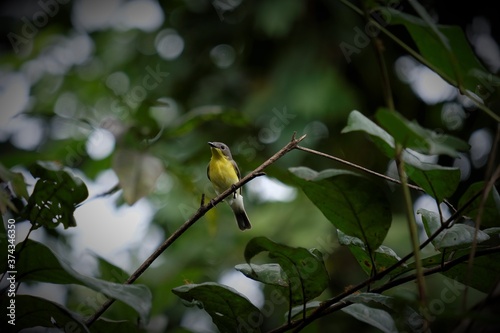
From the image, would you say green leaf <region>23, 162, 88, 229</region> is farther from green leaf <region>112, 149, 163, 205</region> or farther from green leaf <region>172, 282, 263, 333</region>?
green leaf <region>112, 149, 163, 205</region>

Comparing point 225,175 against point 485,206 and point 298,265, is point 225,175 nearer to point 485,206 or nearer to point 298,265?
point 298,265

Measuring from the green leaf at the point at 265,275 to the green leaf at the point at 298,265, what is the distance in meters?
0.01

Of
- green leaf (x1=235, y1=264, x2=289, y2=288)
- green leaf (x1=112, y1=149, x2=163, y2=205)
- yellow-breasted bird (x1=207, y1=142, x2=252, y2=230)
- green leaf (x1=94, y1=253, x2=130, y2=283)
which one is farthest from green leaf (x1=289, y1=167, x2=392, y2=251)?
yellow-breasted bird (x1=207, y1=142, x2=252, y2=230)

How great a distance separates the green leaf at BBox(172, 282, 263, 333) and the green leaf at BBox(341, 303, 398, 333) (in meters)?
0.21

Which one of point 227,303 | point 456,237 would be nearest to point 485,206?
point 456,237

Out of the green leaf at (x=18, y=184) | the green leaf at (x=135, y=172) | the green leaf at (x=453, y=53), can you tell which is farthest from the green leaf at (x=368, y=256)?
the green leaf at (x=135, y=172)

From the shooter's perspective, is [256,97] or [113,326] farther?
[256,97]

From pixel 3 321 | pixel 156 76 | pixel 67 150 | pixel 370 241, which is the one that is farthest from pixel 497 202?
pixel 156 76

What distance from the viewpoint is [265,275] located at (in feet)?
3.68

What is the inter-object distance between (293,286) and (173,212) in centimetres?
425

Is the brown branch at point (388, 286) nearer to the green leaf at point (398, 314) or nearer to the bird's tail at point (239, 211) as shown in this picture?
the green leaf at point (398, 314)

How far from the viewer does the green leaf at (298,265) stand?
1020 millimetres

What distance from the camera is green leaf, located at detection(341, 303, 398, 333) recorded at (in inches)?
35.2

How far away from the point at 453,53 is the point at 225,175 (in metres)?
2.96
